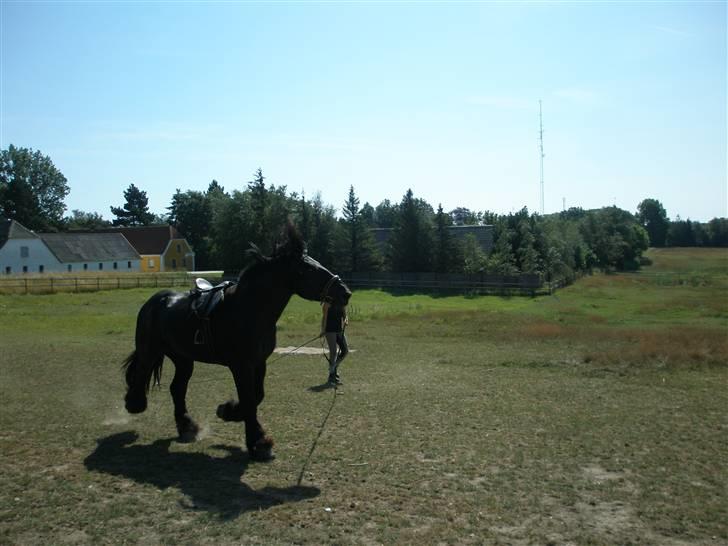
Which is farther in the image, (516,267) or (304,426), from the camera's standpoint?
(516,267)

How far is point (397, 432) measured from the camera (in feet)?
30.1

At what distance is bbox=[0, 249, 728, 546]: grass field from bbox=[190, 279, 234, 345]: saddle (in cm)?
156

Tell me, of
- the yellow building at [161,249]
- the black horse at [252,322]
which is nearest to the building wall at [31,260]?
the yellow building at [161,249]

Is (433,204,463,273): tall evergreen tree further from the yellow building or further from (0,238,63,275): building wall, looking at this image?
(0,238,63,275): building wall

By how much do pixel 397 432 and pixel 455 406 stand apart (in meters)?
2.17

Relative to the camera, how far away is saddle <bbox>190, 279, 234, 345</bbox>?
327 inches

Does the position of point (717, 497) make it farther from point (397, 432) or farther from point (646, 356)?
point (646, 356)

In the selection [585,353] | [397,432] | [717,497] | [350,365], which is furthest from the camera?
[585,353]

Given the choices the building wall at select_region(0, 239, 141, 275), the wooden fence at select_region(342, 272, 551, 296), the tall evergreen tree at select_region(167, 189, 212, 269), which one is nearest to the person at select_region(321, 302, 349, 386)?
the wooden fence at select_region(342, 272, 551, 296)

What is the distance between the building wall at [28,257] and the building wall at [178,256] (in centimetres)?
1732

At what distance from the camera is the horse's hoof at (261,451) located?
773 cm

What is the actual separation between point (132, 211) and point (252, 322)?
125m

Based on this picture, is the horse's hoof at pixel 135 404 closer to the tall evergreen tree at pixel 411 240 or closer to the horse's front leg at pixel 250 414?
the horse's front leg at pixel 250 414

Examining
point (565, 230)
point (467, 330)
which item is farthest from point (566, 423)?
point (565, 230)
